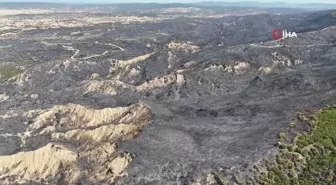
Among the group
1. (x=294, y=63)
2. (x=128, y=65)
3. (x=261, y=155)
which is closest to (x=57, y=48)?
(x=128, y=65)

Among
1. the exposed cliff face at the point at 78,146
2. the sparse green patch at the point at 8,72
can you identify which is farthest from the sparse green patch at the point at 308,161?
the sparse green patch at the point at 8,72

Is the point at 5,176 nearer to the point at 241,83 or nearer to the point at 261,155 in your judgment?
the point at 261,155

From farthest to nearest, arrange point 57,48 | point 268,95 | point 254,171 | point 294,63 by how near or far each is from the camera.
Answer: point 57,48 → point 294,63 → point 268,95 → point 254,171

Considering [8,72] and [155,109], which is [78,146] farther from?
[8,72]

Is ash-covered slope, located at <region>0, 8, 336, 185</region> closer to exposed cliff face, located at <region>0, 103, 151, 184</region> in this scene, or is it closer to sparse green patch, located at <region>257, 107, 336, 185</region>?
exposed cliff face, located at <region>0, 103, 151, 184</region>

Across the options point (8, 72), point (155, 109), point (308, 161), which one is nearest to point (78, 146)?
point (155, 109)

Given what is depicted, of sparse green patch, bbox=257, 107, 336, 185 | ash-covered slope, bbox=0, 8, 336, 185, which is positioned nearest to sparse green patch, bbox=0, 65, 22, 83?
ash-covered slope, bbox=0, 8, 336, 185

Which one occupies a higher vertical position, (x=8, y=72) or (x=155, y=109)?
(x=155, y=109)

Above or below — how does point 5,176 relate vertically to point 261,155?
below
